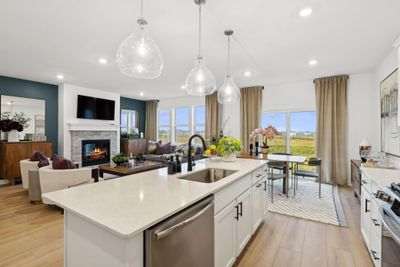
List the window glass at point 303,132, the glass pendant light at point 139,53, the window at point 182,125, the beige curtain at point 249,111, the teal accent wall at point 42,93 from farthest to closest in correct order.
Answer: the window at point 182,125 → the beige curtain at point 249,111 → the window glass at point 303,132 → the teal accent wall at point 42,93 → the glass pendant light at point 139,53

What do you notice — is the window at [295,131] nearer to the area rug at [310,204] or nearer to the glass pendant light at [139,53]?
the area rug at [310,204]

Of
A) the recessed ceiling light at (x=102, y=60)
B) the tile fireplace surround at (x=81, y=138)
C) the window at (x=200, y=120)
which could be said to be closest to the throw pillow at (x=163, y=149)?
the window at (x=200, y=120)

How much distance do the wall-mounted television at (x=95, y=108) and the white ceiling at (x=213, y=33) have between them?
163cm

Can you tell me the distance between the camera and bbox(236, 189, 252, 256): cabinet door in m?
1.89

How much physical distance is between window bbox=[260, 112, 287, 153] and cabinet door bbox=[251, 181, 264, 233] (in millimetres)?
3573

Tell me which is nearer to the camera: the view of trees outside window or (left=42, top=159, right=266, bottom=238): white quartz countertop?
(left=42, top=159, right=266, bottom=238): white quartz countertop

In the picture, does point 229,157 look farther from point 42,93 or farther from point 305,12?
point 42,93

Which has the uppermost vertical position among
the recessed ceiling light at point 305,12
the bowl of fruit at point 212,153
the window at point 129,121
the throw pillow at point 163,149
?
the recessed ceiling light at point 305,12

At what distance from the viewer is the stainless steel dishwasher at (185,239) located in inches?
36.9

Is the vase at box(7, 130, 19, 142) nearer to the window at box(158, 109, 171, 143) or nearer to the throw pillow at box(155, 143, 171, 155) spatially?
the throw pillow at box(155, 143, 171, 155)

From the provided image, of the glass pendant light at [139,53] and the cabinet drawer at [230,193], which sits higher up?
the glass pendant light at [139,53]

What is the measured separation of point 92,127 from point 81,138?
0.48 m

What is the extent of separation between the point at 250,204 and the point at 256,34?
7.54 ft

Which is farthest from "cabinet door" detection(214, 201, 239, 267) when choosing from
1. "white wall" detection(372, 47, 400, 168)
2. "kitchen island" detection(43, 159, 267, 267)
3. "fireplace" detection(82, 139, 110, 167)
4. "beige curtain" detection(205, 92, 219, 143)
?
"fireplace" detection(82, 139, 110, 167)
